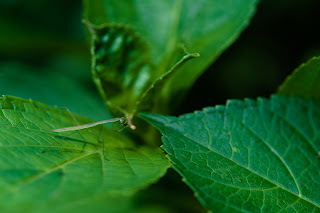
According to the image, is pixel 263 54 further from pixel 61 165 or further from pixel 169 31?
pixel 61 165

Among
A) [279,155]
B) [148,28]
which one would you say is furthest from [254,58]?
[279,155]

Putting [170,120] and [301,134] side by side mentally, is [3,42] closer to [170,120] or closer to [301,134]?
[170,120]

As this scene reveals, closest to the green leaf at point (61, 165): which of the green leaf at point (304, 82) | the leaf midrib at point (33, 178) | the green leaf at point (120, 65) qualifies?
the leaf midrib at point (33, 178)

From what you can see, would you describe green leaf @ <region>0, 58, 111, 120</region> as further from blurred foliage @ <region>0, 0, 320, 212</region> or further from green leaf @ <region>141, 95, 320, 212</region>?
green leaf @ <region>141, 95, 320, 212</region>

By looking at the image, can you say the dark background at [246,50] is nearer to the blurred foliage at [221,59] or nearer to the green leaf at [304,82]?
the blurred foliage at [221,59]

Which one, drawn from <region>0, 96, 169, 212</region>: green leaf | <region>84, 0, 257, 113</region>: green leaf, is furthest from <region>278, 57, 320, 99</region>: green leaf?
<region>0, 96, 169, 212</region>: green leaf

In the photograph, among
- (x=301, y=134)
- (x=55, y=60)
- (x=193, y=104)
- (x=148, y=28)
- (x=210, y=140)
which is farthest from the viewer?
(x=55, y=60)

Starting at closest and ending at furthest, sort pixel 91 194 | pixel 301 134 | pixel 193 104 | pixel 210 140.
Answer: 1. pixel 91 194
2. pixel 210 140
3. pixel 301 134
4. pixel 193 104

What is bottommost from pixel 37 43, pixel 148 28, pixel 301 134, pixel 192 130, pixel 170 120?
pixel 301 134
